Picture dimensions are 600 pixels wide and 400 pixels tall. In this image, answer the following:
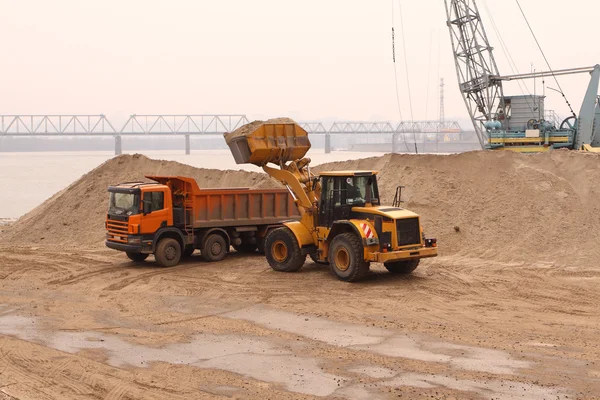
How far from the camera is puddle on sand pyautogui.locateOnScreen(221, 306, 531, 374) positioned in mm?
10875

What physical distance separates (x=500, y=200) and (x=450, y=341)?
13.1 meters

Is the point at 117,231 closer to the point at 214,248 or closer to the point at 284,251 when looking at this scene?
the point at 214,248

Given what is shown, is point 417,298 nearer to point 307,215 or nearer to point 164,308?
→ point 307,215

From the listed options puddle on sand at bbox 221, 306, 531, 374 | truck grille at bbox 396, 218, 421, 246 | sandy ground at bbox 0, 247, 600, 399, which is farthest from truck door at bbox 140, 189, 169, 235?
truck grille at bbox 396, 218, 421, 246

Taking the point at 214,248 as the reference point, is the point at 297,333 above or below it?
below

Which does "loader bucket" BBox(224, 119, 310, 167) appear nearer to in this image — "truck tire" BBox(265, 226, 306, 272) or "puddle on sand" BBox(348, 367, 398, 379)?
"truck tire" BBox(265, 226, 306, 272)

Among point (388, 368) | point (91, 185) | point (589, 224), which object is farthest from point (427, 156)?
point (388, 368)

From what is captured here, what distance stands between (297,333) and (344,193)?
547cm

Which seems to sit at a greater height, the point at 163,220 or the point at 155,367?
the point at 163,220

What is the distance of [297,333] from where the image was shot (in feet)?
42.2

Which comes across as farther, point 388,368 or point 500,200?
point 500,200

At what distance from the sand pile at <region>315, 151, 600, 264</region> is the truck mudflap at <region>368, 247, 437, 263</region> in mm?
5110

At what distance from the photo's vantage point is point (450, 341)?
12.2 m

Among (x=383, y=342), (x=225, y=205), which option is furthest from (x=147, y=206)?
(x=383, y=342)
